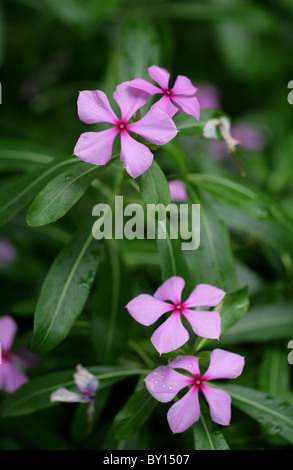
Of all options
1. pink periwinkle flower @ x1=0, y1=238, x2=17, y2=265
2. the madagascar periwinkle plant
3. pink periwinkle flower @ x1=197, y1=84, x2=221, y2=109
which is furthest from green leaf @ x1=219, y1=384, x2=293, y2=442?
pink periwinkle flower @ x1=197, y1=84, x2=221, y2=109

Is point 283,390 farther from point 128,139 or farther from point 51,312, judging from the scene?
point 128,139

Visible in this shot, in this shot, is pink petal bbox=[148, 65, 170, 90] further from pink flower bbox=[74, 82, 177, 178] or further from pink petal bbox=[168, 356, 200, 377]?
pink petal bbox=[168, 356, 200, 377]

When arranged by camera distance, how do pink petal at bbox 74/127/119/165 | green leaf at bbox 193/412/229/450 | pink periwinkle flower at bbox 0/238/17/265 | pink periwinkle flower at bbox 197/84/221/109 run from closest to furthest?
pink petal at bbox 74/127/119/165
green leaf at bbox 193/412/229/450
pink periwinkle flower at bbox 0/238/17/265
pink periwinkle flower at bbox 197/84/221/109

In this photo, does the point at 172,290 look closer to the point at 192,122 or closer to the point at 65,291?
the point at 65,291
